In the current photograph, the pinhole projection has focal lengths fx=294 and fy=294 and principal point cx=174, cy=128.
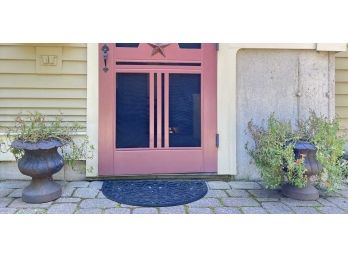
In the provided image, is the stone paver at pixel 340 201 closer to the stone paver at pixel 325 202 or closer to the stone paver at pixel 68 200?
the stone paver at pixel 325 202

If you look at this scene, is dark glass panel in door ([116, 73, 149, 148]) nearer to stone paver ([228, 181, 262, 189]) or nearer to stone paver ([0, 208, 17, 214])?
stone paver ([228, 181, 262, 189])

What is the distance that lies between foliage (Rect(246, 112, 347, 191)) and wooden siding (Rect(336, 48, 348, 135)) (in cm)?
95

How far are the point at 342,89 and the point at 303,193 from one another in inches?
66.4

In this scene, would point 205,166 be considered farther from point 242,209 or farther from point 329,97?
point 329,97

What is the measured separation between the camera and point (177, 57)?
3615 millimetres

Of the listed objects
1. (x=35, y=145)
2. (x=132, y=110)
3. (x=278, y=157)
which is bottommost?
(x=278, y=157)

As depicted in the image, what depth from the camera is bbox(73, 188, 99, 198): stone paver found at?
311 cm

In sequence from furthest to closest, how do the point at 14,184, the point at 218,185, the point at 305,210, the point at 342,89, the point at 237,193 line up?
1. the point at 342,89
2. the point at 218,185
3. the point at 14,184
4. the point at 237,193
5. the point at 305,210

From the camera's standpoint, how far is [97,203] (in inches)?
114

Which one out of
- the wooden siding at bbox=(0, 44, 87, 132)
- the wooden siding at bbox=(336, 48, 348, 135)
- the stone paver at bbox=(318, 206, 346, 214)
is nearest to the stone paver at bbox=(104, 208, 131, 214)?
the wooden siding at bbox=(0, 44, 87, 132)

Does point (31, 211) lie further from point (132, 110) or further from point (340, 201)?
point (340, 201)

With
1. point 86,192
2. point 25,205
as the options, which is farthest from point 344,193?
point 25,205

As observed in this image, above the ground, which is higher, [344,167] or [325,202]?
[344,167]

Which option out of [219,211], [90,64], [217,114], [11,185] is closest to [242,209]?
[219,211]
